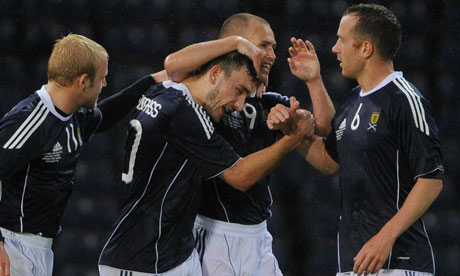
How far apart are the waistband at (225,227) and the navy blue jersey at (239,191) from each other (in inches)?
0.7

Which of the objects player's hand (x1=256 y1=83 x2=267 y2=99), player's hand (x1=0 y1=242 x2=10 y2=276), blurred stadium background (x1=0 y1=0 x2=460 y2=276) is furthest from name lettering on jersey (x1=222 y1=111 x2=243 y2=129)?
blurred stadium background (x1=0 y1=0 x2=460 y2=276)

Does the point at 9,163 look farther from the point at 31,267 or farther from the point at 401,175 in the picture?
the point at 401,175

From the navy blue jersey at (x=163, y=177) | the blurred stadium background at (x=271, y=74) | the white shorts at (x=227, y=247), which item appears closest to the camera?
the navy blue jersey at (x=163, y=177)

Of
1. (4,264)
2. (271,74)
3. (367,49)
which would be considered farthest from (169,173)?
(271,74)

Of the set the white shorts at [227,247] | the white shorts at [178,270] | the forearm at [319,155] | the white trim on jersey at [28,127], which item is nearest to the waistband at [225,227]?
the white shorts at [227,247]

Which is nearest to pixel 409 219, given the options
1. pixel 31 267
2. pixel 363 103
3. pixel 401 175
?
pixel 401 175

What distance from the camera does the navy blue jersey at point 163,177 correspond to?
3.54 metres

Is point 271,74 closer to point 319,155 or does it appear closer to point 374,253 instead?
point 319,155

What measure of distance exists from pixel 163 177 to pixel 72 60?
66 centimetres

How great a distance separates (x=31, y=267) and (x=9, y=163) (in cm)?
45

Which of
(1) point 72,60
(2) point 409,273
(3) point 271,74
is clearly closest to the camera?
(2) point 409,273

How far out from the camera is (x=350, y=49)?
368 centimetres

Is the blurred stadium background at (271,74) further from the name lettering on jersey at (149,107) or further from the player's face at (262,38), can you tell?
the name lettering on jersey at (149,107)

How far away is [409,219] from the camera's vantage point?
10.9 feet
